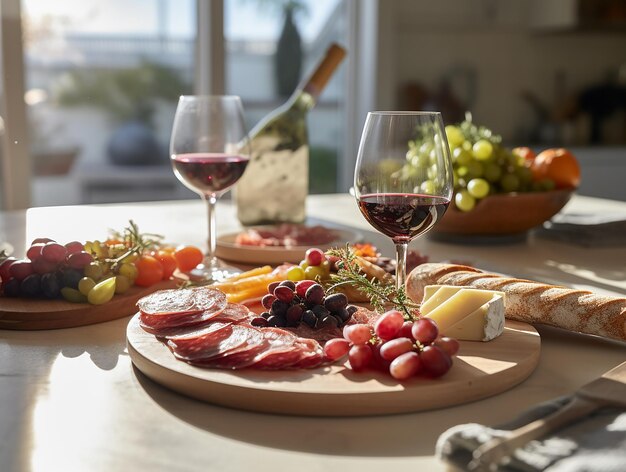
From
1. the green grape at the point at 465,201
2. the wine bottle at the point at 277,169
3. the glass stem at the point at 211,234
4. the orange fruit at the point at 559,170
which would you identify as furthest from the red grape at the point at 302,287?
the orange fruit at the point at 559,170

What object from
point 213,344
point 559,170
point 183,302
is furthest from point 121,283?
point 559,170

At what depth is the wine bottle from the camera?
1847mm

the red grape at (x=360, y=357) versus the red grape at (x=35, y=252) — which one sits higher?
the red grape at (x=35, y=252)

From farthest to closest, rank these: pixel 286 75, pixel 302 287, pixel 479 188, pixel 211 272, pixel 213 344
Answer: pixel 286 75, pixel 479 188, pixel 211 272, pixel 302 287, pixel 213 344

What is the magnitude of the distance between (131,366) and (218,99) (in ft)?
2.14

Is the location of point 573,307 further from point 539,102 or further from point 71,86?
point 539,102

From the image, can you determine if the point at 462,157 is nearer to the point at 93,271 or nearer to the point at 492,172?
the point at 492,172

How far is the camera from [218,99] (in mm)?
1441

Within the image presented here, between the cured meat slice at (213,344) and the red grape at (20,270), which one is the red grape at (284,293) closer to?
the cured meat slice at (213,344)

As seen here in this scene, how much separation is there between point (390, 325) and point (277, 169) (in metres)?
1.06

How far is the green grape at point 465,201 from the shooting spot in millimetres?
1692

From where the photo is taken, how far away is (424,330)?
81 centimetres

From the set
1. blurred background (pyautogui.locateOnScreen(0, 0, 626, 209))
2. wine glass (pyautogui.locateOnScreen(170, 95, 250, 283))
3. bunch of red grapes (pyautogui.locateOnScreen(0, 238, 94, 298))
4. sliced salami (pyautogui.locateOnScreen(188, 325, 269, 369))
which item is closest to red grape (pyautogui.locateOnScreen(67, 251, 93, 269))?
bunch of red grapes (pyautogui.locateOnScreen(0, 238, 94, 298))

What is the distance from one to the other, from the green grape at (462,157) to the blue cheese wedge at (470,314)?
0.82 metres
